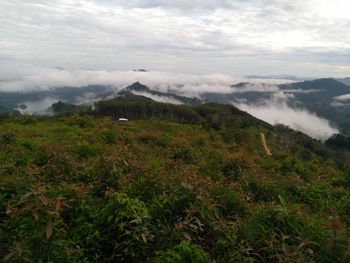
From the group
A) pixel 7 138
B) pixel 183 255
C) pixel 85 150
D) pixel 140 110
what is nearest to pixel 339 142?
pixel 140 110

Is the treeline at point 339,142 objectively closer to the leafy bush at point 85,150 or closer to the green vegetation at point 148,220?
the leafy bush at point 85,150

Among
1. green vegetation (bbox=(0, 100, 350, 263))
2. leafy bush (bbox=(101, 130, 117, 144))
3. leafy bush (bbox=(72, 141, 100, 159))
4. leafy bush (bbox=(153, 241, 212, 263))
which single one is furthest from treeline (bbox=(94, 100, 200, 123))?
leafy bush (bbox=(153, 241, 212, 263))

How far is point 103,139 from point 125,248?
28.5ft

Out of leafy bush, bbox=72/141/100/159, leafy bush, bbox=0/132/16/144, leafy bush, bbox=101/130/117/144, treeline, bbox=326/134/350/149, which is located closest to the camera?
leafy bush, bbox=72/141/100/159

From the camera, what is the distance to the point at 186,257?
4.06 metres

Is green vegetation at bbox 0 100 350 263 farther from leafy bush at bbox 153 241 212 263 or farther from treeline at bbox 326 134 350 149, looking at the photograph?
treeline at bbox 326 134 350 149

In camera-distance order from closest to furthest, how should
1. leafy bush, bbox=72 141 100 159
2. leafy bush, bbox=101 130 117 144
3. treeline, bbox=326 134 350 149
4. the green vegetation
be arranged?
the green vegetation, leafy bush, bbox=72 141 100 159, leafy bush, bbox=101 130 117 144, treeline, bbox=326 134 350 149

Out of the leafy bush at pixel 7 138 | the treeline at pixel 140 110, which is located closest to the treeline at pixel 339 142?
the treeline at pixel 140 110

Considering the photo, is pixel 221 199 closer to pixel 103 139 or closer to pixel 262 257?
pixel 262 257

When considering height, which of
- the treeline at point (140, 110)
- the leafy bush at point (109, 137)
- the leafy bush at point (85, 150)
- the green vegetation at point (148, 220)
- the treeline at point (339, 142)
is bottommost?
the treeline at point (339, 142)

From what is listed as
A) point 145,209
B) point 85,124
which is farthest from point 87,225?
point 85,124

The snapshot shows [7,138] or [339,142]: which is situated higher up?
[7,138]

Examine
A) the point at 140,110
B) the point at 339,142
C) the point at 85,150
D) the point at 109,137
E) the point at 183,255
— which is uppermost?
the point at 183,255

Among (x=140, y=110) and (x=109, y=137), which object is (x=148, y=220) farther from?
(x=140, y=110)
